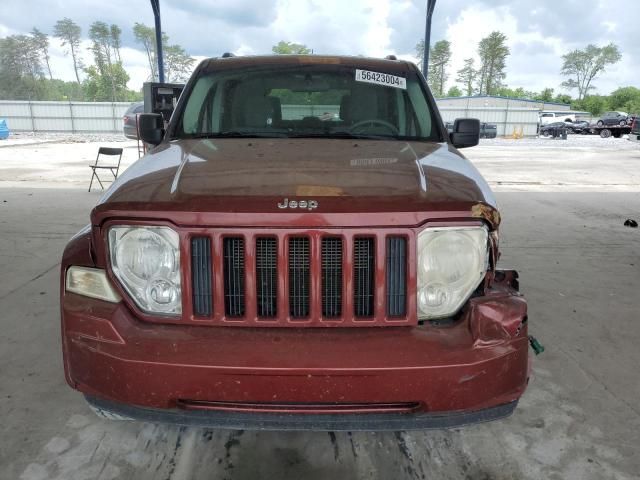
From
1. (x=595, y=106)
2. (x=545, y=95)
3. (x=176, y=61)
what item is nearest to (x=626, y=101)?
(x=595, y=106)

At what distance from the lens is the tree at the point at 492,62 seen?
83.3 m

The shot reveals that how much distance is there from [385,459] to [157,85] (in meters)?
6.91

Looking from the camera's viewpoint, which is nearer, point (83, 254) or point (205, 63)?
point (83, 254)

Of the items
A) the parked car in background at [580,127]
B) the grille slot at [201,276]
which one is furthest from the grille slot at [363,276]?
the parked car in background at [580,127]

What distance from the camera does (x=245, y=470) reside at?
2.15 m

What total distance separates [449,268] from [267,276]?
658mm

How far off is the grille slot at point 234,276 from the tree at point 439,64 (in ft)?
295

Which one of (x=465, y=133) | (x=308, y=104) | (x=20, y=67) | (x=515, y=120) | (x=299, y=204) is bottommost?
(x=515, y=120)

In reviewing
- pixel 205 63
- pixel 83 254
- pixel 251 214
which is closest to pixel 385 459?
pixel 251 214

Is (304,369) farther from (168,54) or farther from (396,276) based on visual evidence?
(168,54)

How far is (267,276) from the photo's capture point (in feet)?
6.01

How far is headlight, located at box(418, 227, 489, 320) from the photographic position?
188cm

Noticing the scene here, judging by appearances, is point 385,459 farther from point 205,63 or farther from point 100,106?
point 100,106

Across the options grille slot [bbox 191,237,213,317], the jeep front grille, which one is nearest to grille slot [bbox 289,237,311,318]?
the jeep front grille
